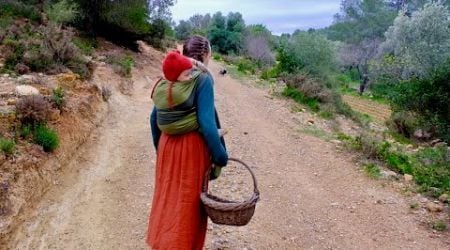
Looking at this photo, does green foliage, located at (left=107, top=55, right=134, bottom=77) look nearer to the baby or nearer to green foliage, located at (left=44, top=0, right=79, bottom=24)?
green foliage, located at (left=44, top=0, right=79, bottom=24)

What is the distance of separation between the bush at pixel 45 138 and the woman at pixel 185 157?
9.51 feet

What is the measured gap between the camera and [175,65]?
2.71 m

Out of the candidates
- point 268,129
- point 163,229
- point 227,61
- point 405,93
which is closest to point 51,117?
point 163,229

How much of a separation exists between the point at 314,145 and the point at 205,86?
18.2 ft

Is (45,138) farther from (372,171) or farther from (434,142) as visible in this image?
(434,142)

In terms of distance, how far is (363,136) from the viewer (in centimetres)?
771

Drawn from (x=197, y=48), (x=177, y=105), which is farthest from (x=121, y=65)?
(x=177, y=105)

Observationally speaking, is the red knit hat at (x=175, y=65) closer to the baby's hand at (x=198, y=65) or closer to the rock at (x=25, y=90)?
the baby's hand at (x=198, y=65)

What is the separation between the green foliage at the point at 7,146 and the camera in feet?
15.6

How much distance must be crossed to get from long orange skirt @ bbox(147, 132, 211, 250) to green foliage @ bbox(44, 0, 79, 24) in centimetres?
976

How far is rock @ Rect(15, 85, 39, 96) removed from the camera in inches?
245

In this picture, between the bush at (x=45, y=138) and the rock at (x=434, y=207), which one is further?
the rock at (x=434, y=207)

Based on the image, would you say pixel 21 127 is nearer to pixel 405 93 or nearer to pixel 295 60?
pixel 405 93

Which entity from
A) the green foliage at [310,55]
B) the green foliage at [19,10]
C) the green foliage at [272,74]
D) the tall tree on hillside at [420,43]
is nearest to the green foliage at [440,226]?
the green foliage at [310,55]
